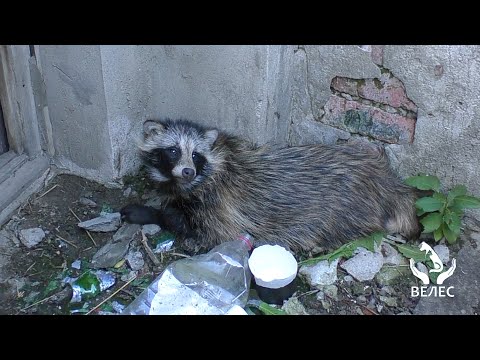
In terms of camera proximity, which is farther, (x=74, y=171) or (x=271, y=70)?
(x=74, y=171)

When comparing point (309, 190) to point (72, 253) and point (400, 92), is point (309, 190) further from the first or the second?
point (72, 253)

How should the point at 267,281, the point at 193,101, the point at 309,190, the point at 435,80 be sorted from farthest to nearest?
the point at 193,101 < the point at 309,190 < the point at 435,80 < the point at 267,281

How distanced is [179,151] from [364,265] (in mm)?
1368

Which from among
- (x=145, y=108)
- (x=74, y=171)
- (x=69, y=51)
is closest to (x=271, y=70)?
(x=145, y=108)

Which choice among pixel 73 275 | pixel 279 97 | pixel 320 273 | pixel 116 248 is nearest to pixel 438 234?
pixel 320 273

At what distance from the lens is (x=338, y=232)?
4.15 m

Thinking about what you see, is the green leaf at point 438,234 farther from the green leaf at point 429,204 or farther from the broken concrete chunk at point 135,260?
the broken concrete chunk at point 135,260

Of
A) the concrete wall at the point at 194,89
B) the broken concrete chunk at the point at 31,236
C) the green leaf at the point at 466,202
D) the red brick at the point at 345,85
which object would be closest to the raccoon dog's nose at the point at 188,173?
the concrete wall at the point at 194,89

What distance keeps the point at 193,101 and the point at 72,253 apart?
4.31ft

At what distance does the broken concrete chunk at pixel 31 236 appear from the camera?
4098 millimetres

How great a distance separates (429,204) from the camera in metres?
4.05

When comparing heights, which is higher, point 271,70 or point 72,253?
point 271,70

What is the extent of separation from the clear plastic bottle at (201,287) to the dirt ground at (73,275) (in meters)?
0.13

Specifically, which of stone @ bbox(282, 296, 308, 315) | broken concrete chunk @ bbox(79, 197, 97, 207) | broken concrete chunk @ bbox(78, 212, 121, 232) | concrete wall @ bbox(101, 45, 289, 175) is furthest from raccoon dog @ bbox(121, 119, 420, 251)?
stone @ bbox(282, 296, 308, 315)
